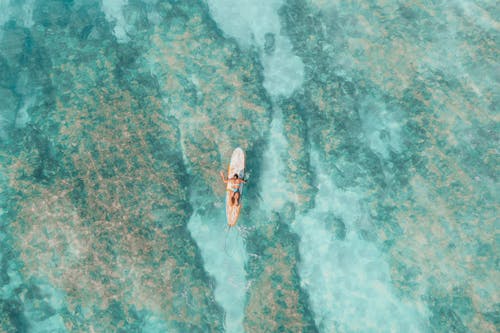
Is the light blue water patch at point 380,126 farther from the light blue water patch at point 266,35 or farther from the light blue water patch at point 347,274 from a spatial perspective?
the light blue water patch at point 266,35

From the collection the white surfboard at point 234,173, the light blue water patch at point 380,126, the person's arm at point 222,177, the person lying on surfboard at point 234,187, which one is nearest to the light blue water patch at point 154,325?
the white surfboard at point 234,173

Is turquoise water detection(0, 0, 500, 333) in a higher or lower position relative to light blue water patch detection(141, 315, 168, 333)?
higher

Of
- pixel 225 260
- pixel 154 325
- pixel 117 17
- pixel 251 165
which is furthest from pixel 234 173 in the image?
pixel 117 17

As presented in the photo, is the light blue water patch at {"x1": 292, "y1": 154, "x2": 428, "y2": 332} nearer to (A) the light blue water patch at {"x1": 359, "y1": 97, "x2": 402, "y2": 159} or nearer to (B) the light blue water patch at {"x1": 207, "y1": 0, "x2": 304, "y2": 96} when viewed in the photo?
(A) the light blue water patch at {"x1": 359, "y1": 97, "x2": 402, "y2": 159}

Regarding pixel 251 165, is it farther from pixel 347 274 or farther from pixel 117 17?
pixel 117 17

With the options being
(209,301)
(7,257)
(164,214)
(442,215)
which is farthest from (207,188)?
(442,215)

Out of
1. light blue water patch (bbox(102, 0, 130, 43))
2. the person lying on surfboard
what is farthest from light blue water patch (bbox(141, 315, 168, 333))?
light blue water patch (bbox(102, 0, 130, 43))
